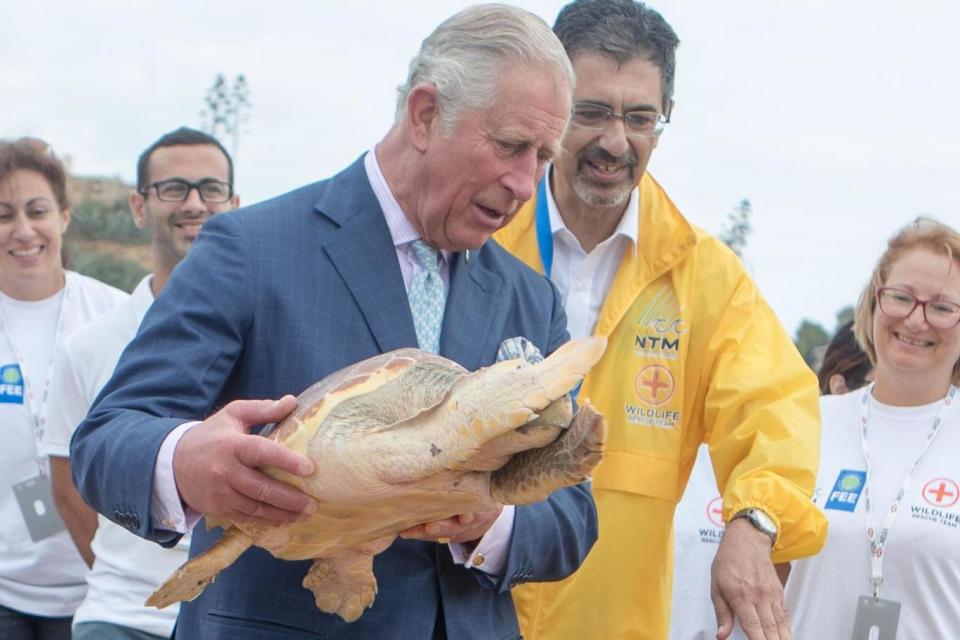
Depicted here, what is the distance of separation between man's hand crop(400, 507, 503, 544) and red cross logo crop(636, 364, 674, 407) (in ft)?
4.29

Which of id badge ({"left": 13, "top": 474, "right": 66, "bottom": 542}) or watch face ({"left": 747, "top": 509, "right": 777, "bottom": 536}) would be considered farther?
id badge ({"left": 13, "top": 474, "right": 66, "bottom": 542})

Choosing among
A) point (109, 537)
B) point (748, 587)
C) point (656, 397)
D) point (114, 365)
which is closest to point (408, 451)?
point (748, 587)

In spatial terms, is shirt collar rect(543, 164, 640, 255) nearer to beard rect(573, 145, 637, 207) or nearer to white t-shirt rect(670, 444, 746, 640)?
beard rect(573, 145, 637, 207)

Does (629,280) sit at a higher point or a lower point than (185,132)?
lower

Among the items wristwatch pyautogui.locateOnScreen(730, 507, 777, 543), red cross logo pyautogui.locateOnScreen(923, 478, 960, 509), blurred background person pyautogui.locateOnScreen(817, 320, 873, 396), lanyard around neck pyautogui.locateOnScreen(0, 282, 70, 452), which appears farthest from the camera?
blurred background person pyautogui.locateOnScreen(817, 320, 873, 396)

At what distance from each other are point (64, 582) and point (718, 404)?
303 centimetres

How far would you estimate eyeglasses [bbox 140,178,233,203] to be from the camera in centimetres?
558

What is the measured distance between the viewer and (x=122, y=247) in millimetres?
21156

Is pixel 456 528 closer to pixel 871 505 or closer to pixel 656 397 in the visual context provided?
pixel 656 397

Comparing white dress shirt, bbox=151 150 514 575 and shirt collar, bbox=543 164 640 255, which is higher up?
shirt collar, bbox=543 164 640 255

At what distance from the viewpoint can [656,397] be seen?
3.99 m

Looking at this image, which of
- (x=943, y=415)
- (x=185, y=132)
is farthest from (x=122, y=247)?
(x=943, y=415)

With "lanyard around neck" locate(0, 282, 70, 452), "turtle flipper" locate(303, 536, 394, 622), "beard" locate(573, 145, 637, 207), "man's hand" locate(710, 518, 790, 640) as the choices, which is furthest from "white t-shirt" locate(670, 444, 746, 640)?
"turtle flipper" locate(303, 536, 394, 622)

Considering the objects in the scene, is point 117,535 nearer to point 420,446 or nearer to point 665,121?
point 665,121
